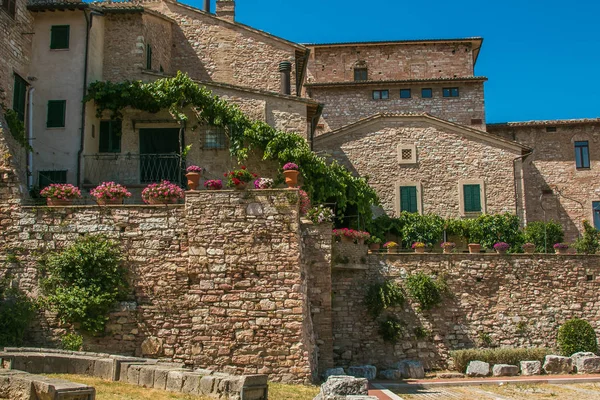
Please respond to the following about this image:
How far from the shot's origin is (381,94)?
124ft

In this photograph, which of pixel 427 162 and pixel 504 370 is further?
pixel 427 162

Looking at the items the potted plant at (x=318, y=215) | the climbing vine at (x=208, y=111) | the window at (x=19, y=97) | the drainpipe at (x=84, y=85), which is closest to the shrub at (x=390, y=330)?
the potted plant at (x=318, y=215)

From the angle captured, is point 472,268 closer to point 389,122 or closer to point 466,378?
point 466,378

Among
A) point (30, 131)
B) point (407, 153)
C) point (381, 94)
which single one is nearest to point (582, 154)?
point (381, 94)

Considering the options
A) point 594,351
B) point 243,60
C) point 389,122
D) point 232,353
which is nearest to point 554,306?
point 594,351

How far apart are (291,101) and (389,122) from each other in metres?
6.24

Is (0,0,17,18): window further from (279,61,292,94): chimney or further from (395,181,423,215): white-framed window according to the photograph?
(395,181,423,215): white-framed window

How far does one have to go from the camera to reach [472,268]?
24734 millimetres

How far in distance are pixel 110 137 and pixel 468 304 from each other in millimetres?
13548

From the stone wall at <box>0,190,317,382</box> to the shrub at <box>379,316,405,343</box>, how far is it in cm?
476

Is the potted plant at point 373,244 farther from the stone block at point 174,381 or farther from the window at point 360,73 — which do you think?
the window at point 360,73

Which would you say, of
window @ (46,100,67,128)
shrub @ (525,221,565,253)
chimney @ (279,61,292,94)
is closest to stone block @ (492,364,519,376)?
shrub @ (525,221,565,253)

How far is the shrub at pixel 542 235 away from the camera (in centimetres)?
2855

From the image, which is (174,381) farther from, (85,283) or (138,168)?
(138,168)
